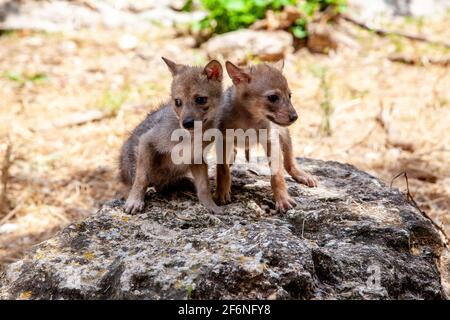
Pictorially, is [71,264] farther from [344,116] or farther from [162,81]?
[162,81]

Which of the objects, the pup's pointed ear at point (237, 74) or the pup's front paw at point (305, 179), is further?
the pup's front paw at point (305, 179)

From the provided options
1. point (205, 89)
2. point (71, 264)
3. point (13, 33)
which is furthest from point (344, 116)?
point (13, 33)

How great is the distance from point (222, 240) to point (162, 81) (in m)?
6.53

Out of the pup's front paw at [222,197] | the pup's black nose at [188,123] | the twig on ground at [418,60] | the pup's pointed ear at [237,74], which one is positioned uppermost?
the twig on ground at [418,60]

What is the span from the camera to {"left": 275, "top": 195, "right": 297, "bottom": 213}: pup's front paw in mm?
3803

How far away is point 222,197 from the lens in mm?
4105

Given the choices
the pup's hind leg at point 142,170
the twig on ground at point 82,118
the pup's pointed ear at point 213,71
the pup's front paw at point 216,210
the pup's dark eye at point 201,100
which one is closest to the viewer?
the pup's front paw at point 216,210

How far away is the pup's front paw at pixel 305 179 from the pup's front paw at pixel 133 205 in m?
1.31

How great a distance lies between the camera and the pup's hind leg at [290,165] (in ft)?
14.6

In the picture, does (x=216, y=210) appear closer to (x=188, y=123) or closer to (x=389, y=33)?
(x=188, y=123)

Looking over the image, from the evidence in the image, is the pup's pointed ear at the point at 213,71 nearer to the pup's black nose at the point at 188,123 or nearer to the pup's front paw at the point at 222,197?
the pup's black nose at the point at 188,123

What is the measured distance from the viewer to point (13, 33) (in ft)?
36.2

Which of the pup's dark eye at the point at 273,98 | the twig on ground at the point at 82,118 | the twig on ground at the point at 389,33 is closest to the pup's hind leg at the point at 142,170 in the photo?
the pup's dark eye at the point at 273,98

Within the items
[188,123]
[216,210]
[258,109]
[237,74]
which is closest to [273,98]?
[258,109]
